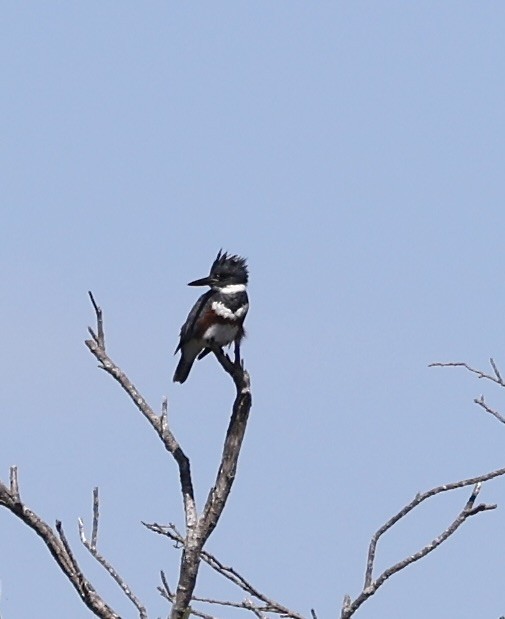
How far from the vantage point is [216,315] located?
1078 cm

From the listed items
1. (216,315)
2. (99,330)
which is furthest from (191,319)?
(99,330)

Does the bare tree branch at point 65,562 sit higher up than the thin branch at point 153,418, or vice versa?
the thin branch at point 153,418

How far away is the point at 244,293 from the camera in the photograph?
11250mm

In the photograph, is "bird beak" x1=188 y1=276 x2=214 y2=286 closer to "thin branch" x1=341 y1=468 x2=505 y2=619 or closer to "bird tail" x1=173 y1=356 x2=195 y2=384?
"bird tail" x1=173 y1=356 x2=195 y2=384

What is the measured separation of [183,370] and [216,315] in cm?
52

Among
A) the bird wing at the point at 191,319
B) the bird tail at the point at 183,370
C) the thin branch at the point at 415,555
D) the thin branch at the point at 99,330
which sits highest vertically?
the bird wing at the point at 191,319

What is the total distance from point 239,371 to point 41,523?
5.54 feet

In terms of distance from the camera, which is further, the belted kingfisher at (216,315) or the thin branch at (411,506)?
the belted kingfisher at (216,315)

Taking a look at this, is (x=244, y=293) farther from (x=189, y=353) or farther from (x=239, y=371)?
(x=239, y=371)

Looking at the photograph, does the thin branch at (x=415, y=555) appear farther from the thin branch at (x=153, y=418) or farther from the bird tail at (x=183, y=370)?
the bird tail at (x=183, y=370)

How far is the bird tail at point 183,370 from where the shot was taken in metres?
11.0

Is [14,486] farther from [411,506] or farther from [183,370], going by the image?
[183,370]

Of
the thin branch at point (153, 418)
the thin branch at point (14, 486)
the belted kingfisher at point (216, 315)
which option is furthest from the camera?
the belted kingfisher at point (216, 315)

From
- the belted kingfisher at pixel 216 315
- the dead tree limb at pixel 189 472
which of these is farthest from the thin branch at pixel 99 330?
the belted kingfisher at pixel 216 315
